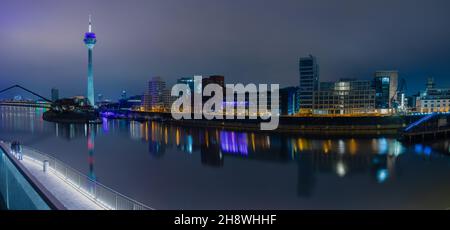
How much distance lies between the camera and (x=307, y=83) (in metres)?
39.4

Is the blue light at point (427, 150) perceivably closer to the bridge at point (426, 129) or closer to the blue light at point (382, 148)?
the blue light at point (382, 148)

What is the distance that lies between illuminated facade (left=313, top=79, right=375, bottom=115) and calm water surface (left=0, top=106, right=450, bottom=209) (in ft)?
52.8

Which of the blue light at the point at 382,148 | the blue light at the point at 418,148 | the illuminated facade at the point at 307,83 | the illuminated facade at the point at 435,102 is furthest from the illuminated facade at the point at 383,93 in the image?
the blue light at the point at 382,148

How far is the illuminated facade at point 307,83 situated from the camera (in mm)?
39219

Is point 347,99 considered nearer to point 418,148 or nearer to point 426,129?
point 426,129

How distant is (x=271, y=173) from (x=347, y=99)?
95.0ft

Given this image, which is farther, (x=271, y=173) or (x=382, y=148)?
(x=382, y=148)

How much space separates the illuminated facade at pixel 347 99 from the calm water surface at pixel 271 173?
52.8ft

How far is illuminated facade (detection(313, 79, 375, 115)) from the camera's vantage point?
37469 mm

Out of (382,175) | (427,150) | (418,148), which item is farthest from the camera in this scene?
(418,148)

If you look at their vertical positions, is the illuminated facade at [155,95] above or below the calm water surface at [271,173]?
above

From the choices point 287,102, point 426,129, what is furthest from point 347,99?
point 426,129
